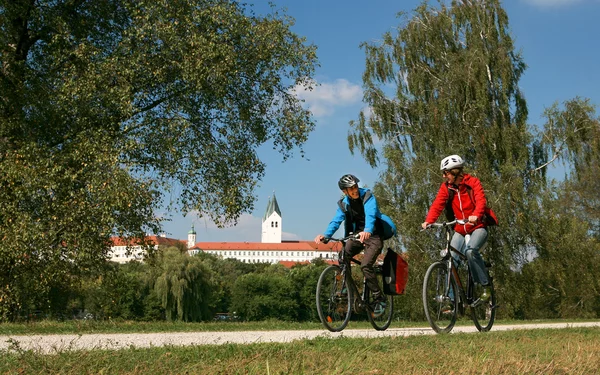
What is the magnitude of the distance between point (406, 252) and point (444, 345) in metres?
21.1

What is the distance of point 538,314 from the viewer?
1224 inches

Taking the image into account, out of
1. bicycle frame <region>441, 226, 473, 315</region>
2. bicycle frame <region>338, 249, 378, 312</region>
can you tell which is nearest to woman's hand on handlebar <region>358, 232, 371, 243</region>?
bicycle frame <region>338, 249, 378, 312</region>

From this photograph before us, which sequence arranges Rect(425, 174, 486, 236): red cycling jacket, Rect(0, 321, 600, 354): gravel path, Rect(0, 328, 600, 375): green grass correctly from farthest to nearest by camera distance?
Rect(425, 174, 486, 236): red cycling jacket → Rect(0, 321, 600, 354): gravel path → Rect(0, 328, 600, 375): green grass

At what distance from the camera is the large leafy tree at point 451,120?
25438 mm

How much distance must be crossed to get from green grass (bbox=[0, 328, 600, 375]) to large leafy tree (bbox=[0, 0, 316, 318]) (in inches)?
402

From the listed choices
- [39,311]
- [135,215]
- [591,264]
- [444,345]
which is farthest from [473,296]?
[591,264]

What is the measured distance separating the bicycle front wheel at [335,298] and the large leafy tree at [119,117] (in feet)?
24.5

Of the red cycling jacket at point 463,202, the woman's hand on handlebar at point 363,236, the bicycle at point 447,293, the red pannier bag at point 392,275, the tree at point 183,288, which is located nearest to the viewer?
the woman's hand on handlebar at point 363,236

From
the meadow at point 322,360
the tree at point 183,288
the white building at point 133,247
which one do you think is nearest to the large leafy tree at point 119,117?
the white building at point 133,247

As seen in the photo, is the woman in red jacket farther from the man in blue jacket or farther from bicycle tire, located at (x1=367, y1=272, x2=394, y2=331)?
bicycle tire, located at (x1=367, y1=272, x2=394, y2=331)

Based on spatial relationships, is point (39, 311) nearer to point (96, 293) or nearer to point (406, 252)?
point (96, 293)

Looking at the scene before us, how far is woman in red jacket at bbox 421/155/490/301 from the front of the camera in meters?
7.81

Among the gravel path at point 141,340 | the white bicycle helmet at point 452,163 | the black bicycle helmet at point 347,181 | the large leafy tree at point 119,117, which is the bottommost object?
the gravel path at point 141,340

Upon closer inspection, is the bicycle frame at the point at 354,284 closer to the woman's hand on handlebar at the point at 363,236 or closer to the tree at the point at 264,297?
the woman's hand on handlebar at the point at 363,236
